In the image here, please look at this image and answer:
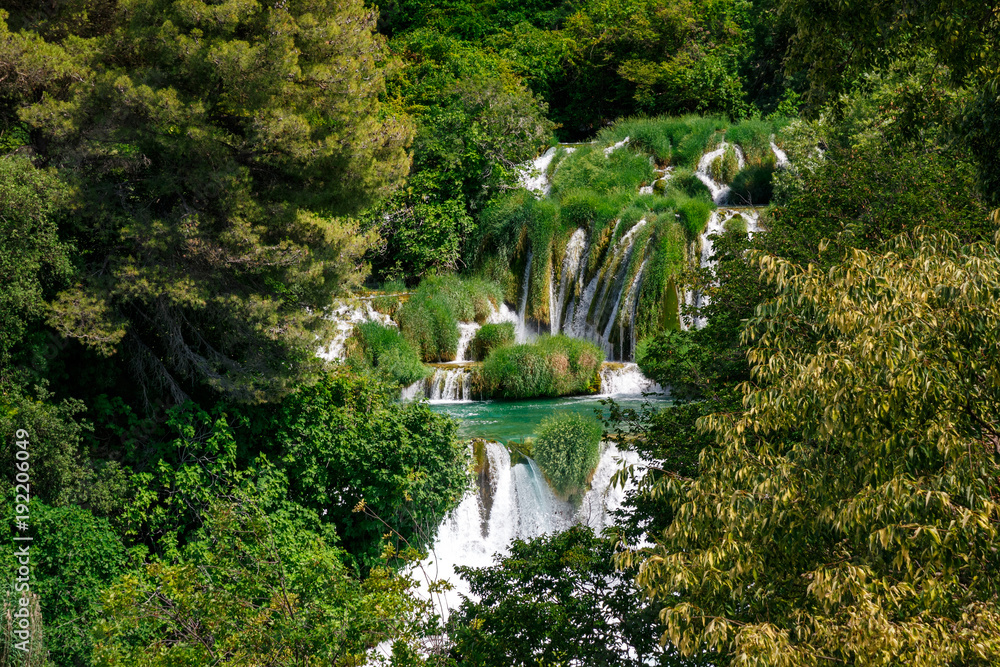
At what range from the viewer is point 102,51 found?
32.9ft

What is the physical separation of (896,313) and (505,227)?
1913cm

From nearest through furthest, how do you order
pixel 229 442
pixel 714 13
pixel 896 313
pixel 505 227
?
pixel 896 313 < pixel 229 442 < pixel 505 227 < pixel 714 13

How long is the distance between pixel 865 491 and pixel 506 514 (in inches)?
376

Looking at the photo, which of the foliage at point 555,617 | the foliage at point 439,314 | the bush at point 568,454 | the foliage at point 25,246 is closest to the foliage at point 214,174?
the foliage at point 25,246

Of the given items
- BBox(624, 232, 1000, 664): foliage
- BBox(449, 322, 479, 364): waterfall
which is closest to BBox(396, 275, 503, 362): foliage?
BBox(449, 322, 479, 364): waterfall

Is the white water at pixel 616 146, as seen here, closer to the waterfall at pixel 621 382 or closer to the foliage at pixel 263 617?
the waterfall at pixel 621 382

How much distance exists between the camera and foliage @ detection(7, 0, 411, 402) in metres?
9.70

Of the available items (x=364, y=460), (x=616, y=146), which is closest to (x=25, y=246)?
(x=364, y=460)

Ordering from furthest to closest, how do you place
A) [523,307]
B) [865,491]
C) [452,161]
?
[452,161] → [523,307] → [865,491]

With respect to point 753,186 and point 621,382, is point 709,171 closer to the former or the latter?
point 753,186

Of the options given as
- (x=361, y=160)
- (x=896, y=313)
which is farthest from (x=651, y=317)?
(x=896, y=313)

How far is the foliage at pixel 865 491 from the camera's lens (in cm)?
370

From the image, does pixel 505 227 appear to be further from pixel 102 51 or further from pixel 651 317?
pixel 102 51

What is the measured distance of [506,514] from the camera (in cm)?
1303
